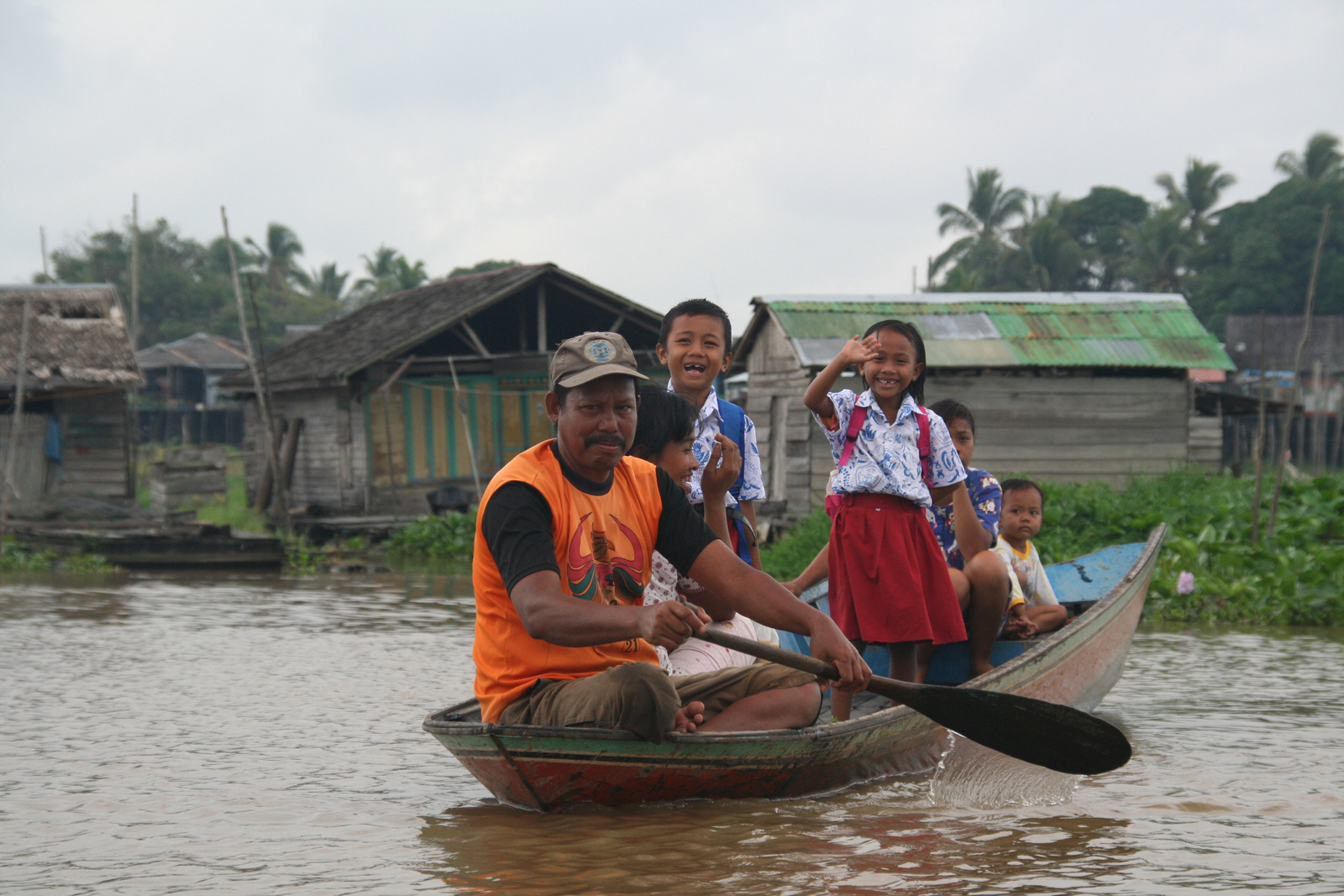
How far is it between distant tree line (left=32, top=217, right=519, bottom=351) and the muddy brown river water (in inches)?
1270

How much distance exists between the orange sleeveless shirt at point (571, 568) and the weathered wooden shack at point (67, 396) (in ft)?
44.4

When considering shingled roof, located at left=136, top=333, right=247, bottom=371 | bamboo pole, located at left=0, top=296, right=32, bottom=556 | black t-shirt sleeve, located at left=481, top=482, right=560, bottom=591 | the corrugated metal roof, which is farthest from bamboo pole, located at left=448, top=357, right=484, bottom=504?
shingled roof, located at left=136, top=333, right=247, bottom=371

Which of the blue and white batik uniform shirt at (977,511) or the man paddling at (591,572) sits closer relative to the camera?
the man paddling at (591,572)

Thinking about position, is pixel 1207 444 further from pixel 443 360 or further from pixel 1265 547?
pixel 443 360

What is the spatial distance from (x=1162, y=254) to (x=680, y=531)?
3558 cm

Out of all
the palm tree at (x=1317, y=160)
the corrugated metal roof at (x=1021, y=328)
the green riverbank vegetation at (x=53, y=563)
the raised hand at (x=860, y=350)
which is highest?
the palm tree at (x=1317, y=160)

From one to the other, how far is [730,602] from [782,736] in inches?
20.2

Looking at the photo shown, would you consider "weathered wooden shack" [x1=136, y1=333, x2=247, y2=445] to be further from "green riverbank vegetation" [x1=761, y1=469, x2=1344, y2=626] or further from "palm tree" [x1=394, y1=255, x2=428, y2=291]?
"green riverbank vegetation" [x1=761, y1=469, x2=1344, y2=626]

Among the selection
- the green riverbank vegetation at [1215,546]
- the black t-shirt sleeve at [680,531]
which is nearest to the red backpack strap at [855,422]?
the black t-shirt sleeve at [680,531]

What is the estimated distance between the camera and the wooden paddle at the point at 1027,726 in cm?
405

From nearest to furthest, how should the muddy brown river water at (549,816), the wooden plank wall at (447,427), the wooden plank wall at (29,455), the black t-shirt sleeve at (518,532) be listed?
1. the black t-shirt sleeve at (518,532)
2. the muddy brown river water at (549,816)
3. the wooden plank wall at (29,455)
4. the wooden plank wall at (447,427)

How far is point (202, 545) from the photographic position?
46.3 ft

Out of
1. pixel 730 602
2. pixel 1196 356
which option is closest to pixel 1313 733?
pixel 730 602

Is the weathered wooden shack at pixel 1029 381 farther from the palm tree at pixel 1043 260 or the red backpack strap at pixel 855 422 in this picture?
the palm tree at pixel 1043 260
